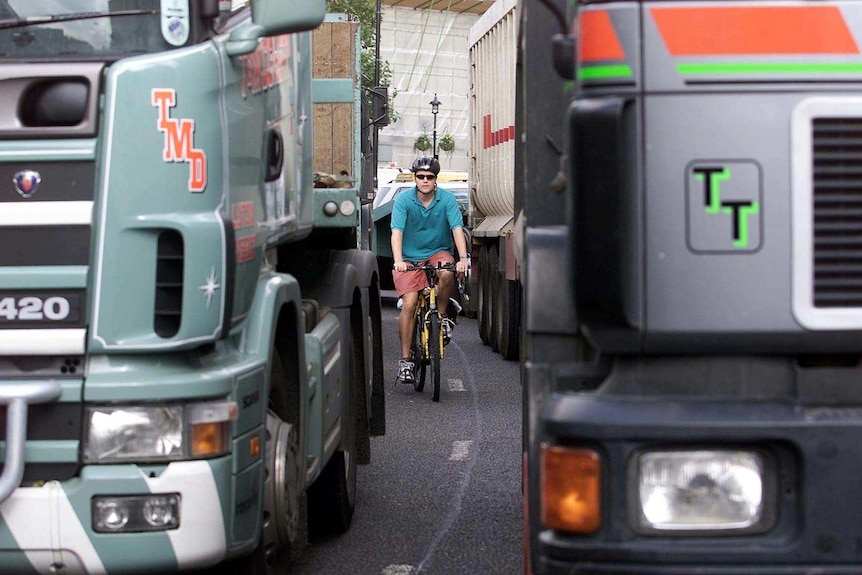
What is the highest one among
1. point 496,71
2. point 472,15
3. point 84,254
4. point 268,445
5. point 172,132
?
point 472,15

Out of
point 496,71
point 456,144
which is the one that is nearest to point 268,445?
point 496,71

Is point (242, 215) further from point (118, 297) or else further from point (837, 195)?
point (837, 195)

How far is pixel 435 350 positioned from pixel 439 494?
137 inches

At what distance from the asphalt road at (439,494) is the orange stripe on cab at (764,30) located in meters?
3.34

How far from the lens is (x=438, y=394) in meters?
10.7

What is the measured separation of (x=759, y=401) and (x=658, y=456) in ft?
0.82

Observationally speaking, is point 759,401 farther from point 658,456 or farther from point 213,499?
point 213,499

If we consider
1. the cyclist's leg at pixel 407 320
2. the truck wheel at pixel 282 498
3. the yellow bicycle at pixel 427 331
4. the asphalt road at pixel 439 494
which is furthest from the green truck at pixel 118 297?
the cyclist's leg at pixel 407 320

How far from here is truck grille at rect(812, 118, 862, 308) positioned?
2.86 meters

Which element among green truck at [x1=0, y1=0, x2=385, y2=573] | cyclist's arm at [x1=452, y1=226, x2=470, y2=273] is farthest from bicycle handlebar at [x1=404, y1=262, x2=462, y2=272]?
green truck at [x1=0, y1=0, x2=385, y2=573]

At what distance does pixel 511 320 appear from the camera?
13414 mm

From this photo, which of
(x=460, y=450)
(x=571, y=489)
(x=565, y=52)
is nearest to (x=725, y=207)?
(x=565, y=52)

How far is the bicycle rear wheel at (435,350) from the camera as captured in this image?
34.9ft

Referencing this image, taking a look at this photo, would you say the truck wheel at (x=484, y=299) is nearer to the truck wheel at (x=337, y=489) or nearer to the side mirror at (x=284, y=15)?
the truck wheel at (x=337, y=489)
